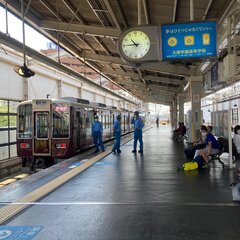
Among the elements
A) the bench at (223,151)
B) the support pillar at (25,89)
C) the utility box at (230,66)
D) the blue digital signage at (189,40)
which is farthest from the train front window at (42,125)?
the utility box at (230,66)

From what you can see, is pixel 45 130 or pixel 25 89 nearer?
pixel 45 130

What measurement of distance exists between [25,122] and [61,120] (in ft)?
4.59

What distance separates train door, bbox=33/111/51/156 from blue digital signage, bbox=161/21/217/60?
250 inches

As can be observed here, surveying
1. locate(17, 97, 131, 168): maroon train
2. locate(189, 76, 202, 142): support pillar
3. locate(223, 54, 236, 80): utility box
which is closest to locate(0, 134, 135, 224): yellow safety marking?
locate(17, 97, 131, 168): maroon train

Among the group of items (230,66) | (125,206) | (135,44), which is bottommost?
(125,206)

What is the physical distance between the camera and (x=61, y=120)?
1348 centimetres

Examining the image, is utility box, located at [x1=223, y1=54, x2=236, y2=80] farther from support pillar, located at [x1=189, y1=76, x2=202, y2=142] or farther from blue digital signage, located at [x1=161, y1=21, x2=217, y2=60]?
support pillar, located at [x1=189, y1=76, x2=202, y2=142]

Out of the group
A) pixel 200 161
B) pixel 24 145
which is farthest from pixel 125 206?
pixel 24 145

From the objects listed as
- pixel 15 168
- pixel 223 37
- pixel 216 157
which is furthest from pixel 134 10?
pixel 15 168

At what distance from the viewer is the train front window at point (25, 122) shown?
13.6 meters

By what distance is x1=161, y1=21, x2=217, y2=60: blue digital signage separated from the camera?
832 cm

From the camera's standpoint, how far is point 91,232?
4.79m

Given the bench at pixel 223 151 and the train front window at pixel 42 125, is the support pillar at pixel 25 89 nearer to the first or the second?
the train front window at pixel 42 125

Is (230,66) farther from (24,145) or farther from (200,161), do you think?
(24,145)
